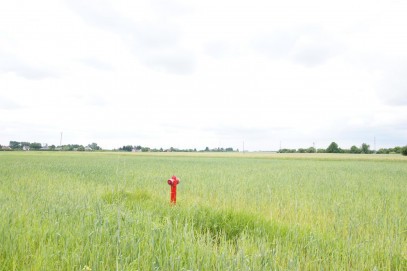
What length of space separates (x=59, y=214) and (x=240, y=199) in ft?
13.5

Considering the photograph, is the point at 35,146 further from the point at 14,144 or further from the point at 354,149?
the point at 354,149

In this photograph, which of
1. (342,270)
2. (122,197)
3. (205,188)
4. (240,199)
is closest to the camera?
(342,270)

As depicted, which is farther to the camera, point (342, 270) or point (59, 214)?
point (59, 214)

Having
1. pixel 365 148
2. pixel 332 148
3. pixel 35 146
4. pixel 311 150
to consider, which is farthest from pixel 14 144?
pixel 365 148

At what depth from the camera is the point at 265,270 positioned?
2.08 metres

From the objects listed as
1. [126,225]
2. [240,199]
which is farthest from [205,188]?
[126,225]

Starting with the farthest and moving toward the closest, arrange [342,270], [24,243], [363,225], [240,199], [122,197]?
[240,199]
[122,197]
[363,225]
[24,243]
[342,270]

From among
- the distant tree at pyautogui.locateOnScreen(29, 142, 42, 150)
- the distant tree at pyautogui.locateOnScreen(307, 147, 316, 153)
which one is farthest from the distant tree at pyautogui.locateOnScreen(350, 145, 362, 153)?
the distant tree at pyautogui.locateOnScreen(29, 142, 42, 150)

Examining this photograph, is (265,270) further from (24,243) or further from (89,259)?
(24,243)

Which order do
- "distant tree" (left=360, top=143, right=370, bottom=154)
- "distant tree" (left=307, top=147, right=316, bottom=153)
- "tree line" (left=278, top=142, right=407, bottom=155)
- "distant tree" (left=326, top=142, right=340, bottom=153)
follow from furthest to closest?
"distant tree" (left=326, top=142, right=340, bottom=153)
"distant tree" (left=307, top=147, right=316, bottom=153)
"distant tree" (left=360, top=143, right=370, bottom=154)
"tree line" (left=278, top=142, right=407, bottom=155)

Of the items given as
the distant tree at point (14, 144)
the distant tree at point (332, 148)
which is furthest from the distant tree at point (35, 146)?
the distant tree at point (332, 148)

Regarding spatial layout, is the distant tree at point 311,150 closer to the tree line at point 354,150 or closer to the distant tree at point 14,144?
the tree line at point 354,150

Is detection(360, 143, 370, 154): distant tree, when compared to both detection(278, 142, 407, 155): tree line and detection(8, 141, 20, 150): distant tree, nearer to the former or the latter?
detection(278, 142, 407, 155): tree line

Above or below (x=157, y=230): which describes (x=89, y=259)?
below
